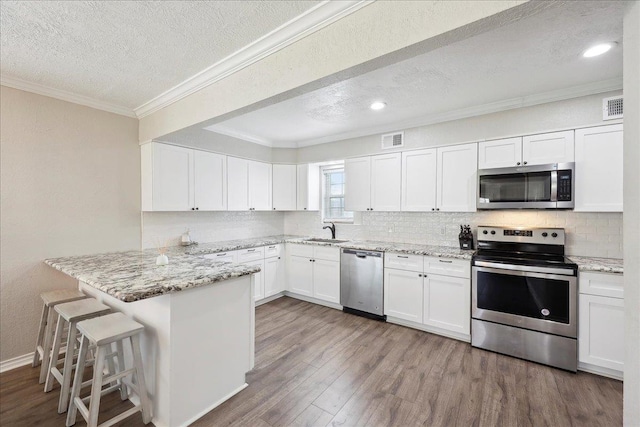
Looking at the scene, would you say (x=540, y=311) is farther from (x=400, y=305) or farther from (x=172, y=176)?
(x=172, y=176)

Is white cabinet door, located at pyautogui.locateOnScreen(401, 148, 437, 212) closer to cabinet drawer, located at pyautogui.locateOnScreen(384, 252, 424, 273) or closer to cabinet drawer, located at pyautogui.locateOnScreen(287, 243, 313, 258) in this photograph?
cabinet drawer, located at pyautogui.locateOnScreen(384, 252, 424, 273)

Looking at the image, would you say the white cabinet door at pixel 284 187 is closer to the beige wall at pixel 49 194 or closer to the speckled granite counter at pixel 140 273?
the beige wall at pixel 49 194

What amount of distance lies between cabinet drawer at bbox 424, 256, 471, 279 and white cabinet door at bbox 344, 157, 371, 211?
1229 millimetres

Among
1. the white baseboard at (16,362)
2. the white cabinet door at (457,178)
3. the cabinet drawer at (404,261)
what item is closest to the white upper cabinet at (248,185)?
the cabinet drawer at (404,261)

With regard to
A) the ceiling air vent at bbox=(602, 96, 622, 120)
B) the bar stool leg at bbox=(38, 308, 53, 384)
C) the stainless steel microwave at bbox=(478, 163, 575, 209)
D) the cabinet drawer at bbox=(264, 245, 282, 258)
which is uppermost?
the ceiling air vent at bbox=(602, 96, 622, 120)

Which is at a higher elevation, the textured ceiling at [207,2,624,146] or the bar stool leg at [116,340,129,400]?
the textured ceiling at [207,2,624,146]

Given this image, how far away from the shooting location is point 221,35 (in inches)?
72.0

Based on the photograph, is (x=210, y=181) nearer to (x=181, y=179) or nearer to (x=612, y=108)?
(x=181, y=179)

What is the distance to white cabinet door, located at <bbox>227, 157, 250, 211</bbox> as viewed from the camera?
13.3 feet

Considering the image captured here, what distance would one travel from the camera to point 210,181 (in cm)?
380

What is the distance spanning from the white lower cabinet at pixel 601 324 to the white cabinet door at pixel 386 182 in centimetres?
203

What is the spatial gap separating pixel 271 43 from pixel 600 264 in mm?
3285

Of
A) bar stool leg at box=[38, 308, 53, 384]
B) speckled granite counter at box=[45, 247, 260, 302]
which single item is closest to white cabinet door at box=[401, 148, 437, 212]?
speckled granite counter at box=[45, 247, 260, 302]

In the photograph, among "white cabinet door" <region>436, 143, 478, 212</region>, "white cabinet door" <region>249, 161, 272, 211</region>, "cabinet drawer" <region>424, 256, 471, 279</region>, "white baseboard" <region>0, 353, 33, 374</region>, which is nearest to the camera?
"white baseboard" <region>0, 353, 33, 374</region>
